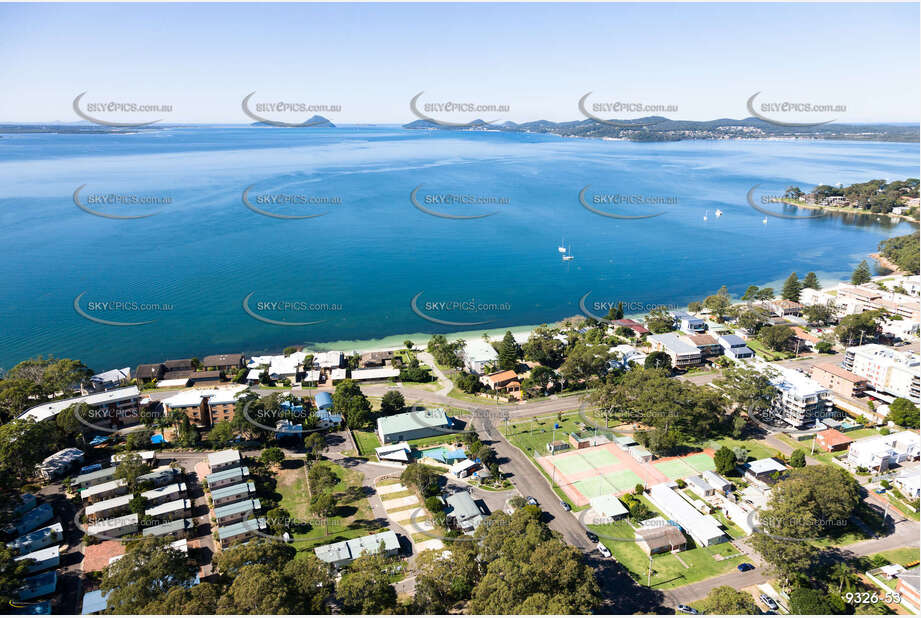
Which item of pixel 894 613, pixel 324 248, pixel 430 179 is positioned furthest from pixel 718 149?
pixel 894 613

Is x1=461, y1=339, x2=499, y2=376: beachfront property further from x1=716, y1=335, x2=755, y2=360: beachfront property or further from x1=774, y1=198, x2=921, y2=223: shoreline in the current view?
x1=774, y1=198, x2=921, y2=223: shoreline

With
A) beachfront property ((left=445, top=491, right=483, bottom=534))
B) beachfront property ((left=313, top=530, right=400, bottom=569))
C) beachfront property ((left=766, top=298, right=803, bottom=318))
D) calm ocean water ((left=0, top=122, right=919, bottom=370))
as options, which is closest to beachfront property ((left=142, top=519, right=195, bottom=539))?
beachfront property ((left=313, top=530, right=400, bottom=569))

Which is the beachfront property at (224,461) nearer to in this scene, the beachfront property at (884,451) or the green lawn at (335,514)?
the green lawn at (335,514)

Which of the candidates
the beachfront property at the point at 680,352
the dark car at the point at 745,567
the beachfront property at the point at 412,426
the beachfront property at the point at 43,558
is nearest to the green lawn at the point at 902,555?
the dark car at the point at 745,567

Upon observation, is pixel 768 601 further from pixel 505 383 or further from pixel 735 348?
pixel 735 348

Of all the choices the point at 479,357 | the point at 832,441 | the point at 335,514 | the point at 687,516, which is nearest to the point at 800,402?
the point at 832,441

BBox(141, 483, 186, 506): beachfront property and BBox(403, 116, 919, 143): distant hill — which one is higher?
BBox(403, 116, 919, 143): distant hill
